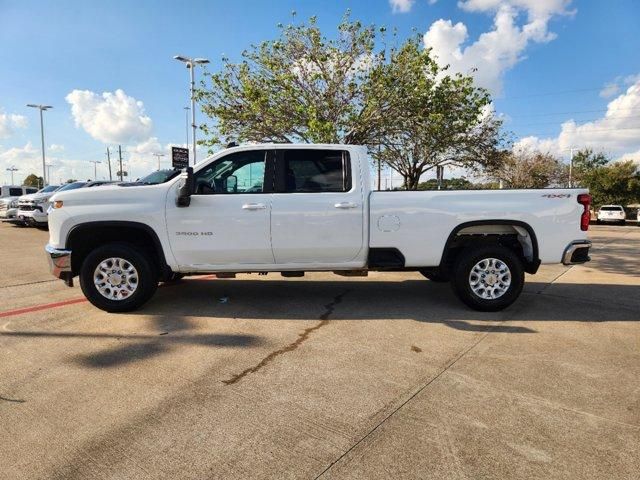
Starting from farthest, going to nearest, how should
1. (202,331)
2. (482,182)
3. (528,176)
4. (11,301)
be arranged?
1. (528,176)
2. (482,182)
3. (11,301)
4. (202,331)

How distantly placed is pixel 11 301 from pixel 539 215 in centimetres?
684

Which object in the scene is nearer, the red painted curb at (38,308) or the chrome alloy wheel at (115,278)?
the chrome alloy wheel at (115,278)

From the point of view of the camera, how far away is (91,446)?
2.70 meters

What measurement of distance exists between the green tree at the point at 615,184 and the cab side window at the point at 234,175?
42.3m

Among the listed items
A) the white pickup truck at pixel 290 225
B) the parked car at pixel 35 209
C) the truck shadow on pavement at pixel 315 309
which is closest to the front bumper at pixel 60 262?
the white pickup truck at pixel 290 225

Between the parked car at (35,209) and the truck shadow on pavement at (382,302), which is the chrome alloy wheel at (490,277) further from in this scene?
the parked car at (35,209)

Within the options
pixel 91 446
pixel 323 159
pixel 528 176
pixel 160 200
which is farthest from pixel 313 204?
pixel 528 176

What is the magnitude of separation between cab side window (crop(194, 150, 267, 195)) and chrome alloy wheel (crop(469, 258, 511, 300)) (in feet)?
9.07

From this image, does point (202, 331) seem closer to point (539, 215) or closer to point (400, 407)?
point (400, 407)

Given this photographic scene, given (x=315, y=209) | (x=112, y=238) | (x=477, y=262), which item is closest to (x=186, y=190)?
(x=112, y=238)

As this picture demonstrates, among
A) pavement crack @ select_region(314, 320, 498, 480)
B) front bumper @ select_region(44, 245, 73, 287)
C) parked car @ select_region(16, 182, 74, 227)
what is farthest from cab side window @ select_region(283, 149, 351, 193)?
parked car @ select_region(16, 182, 74, 227)

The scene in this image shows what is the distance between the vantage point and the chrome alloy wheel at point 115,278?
5312mm

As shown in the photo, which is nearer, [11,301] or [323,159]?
[323,159]

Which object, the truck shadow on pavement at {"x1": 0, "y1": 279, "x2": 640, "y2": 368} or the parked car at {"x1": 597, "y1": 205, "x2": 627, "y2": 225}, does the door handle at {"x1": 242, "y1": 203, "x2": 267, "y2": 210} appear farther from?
the parked car at {"x1": 597, "y1": 205, "x2": 627, "y2": 225}
